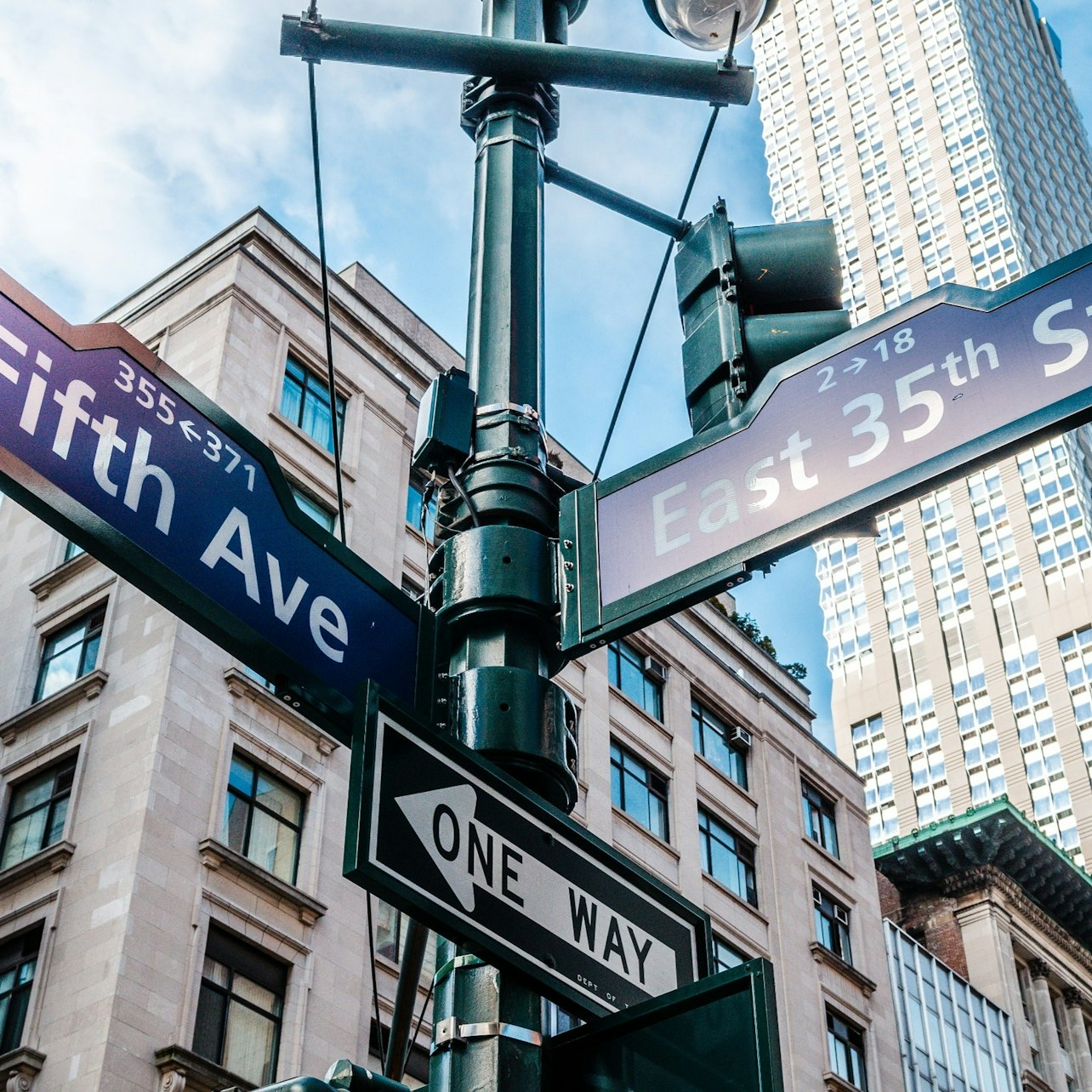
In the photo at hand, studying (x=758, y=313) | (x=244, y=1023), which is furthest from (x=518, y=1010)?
(x=244, y=1023)

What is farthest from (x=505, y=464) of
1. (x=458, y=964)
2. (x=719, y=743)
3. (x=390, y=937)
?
(x=719, y=743)

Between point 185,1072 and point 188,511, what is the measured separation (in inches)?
684

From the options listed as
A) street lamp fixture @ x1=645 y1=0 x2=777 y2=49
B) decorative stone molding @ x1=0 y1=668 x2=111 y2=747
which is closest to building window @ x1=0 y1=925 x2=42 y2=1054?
decorative stone molding @ x1=0 y1=668 x2=111 y2=747

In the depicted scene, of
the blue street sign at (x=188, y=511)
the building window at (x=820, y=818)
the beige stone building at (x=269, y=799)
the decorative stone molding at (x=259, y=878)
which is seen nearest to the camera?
the blue street sign at (x=188, y=511)

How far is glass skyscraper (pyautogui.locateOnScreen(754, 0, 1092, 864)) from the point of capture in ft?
364

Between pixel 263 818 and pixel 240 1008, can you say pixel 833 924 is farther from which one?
pixel 240 1008

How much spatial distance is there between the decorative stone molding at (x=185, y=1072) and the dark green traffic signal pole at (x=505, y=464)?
16.6 m

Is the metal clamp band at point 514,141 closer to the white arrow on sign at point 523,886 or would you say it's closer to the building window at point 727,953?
the white arrow on sign at point 523,886

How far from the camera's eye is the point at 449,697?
4.38m

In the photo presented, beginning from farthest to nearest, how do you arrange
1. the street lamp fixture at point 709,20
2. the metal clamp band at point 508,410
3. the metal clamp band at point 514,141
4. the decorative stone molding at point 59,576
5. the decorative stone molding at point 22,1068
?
the decorative stone molding at point 59,576 → the decorative stone molding at point 22,1068 → the street lamp fixture at point 709,20 → the metal clamp band at point 514,141 → the metal clamp band at point 508,410

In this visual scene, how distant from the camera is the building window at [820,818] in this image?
128 feet

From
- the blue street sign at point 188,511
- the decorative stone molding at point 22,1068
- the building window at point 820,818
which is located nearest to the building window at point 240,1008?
the decorative stone molding at point 22,1068

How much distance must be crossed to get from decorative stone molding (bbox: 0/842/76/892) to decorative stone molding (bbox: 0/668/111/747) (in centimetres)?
283

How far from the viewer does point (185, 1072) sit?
19891mm
